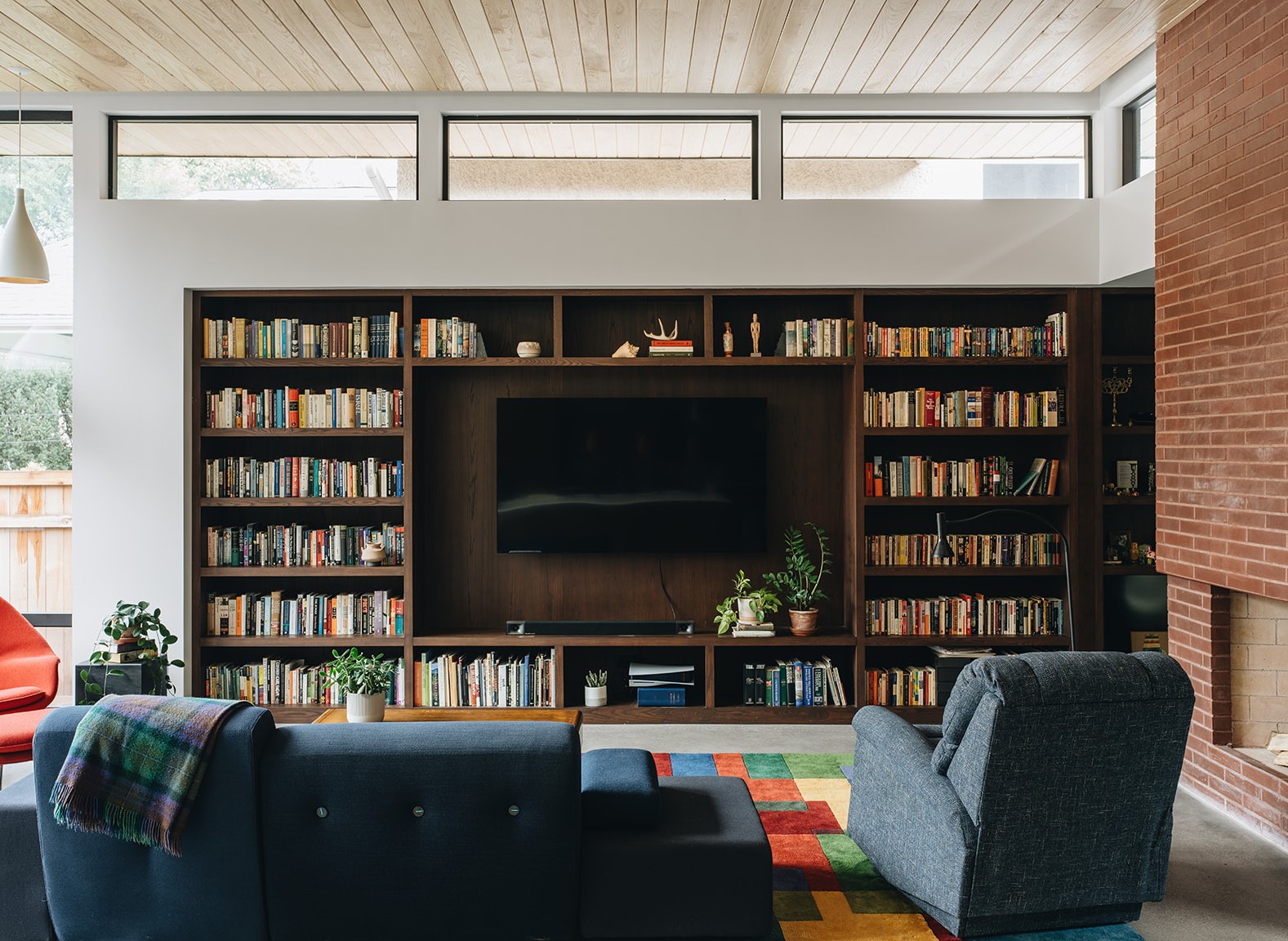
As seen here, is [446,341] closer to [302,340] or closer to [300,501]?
[302,340]

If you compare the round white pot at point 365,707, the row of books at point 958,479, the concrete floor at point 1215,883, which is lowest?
the concrete floor at point 1215,883

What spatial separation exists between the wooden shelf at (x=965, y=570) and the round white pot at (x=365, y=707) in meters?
2.50

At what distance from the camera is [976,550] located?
197 inches

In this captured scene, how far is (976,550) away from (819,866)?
2.35 m

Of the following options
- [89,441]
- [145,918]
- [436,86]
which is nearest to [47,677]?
[89,441]

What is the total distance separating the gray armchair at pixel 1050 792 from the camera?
253cm

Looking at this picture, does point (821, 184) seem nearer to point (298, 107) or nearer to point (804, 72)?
point (804, 72)

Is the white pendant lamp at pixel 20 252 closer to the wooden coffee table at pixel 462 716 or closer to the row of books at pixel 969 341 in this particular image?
the wooden coffee table at pixel 462 716

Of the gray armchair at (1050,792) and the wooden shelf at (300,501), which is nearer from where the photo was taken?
the gray armchair at (1050,792)

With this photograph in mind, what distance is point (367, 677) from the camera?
366 cm

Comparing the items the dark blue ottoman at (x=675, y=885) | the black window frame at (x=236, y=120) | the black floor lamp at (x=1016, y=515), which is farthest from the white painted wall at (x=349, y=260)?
the dark blue ottoman at (x=675, y=885)

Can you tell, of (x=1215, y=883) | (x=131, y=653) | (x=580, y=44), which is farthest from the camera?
(x=131, y=653)

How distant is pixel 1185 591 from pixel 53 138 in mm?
5864

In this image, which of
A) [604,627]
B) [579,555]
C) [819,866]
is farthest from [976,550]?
[819,866]
